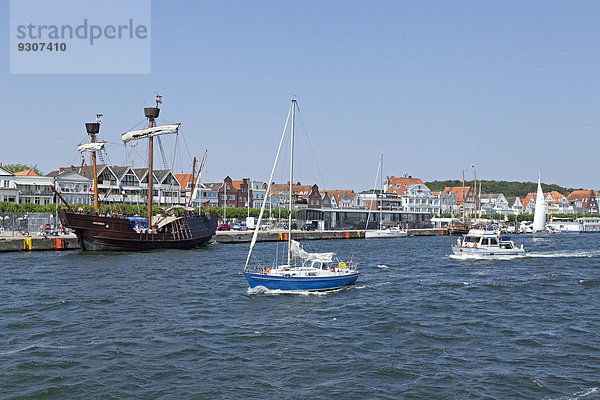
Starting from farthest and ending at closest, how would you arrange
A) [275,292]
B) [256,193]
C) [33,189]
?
[256,193] < [33,189] < [275,292]

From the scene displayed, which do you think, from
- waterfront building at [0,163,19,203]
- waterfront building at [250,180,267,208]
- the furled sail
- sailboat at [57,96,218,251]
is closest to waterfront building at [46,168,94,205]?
waterfront building at [0,163,19,203]

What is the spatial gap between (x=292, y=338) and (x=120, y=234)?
44362mm

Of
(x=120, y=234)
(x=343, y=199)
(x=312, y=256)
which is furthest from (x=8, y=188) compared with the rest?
(x=343, y=199)

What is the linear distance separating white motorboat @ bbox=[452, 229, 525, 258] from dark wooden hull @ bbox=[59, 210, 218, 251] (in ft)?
113

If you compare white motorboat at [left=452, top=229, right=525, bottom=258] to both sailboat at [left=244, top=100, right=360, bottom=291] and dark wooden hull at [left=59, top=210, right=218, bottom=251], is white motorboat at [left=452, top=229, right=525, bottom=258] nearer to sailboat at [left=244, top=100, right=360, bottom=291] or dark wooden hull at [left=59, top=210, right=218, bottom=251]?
sailboat at [left=244, top=100, right=360, bottom=291]

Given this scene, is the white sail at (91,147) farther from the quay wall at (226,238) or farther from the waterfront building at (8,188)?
the waterfront building at (8,188)

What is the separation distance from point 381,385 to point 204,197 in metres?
128

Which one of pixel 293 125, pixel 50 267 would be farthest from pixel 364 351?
pixel 50 267

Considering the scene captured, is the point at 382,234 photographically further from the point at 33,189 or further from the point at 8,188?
the point at 8,188

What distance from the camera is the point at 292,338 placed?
26219 millimetres

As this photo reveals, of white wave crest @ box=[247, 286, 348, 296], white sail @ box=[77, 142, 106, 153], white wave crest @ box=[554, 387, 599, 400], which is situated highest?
white sail @ box=[77, 142, 106, 153]

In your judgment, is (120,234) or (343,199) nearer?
(120,234)

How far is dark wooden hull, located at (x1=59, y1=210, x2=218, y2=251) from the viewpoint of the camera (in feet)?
207

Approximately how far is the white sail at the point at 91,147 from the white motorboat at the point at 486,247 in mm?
48603
